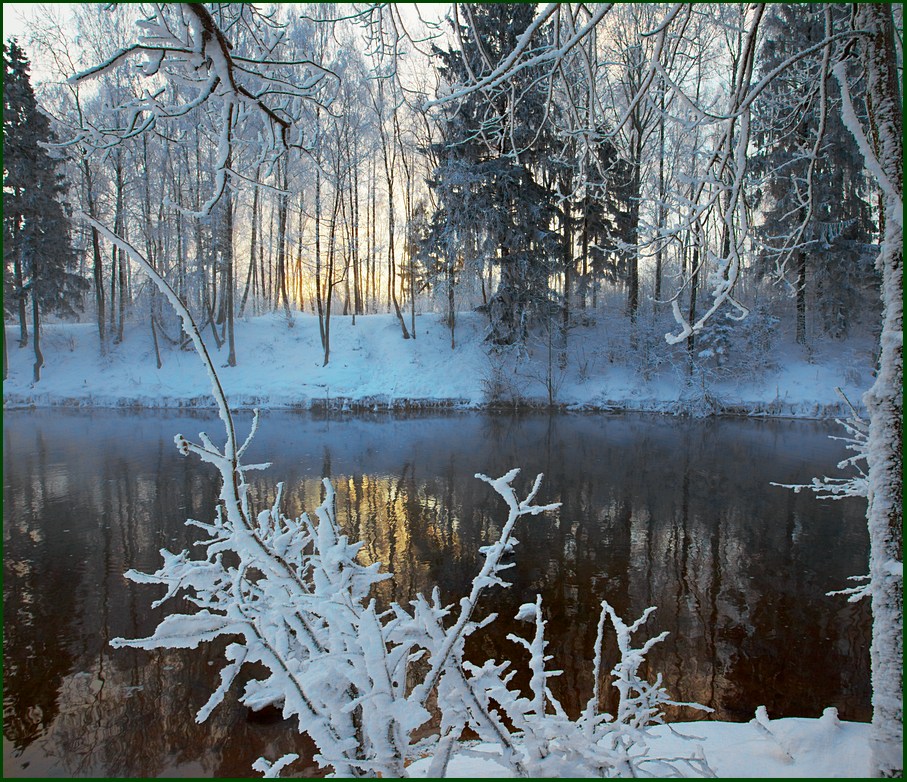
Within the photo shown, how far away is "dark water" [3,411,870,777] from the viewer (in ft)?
14.4

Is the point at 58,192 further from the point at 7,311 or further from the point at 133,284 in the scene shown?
the point at 133,284

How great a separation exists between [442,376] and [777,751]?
1914cm

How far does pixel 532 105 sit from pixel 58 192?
2027 cm

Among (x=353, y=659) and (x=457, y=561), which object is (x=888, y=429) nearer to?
(x=353, y=659)

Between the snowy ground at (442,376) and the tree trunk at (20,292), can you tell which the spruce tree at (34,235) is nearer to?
the tree trunk at (20,292)

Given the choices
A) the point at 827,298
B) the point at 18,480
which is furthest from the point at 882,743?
the point at 827,298

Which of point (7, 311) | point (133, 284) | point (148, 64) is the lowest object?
point (148, 64)

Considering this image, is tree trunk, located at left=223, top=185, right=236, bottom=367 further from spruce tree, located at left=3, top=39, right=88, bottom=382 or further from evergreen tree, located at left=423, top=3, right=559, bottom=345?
evergreen tree, located at left=423, top=3, right=559, bottom=345

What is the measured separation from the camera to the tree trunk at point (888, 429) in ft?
7.39

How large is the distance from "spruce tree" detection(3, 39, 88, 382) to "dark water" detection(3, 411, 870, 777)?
36.4 feet

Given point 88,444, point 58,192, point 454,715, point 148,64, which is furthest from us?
point 58,192

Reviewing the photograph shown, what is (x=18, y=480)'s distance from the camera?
11.1 m

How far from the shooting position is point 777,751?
3.13 meters

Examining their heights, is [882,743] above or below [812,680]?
above
